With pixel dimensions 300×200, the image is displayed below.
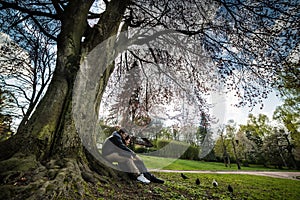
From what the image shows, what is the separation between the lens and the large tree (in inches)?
78.7

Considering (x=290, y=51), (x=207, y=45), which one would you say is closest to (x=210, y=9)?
(x=207, y=45)

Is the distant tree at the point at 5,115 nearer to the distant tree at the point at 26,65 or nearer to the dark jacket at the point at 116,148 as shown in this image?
the distant tree at the point at 26,65

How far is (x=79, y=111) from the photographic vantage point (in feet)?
9.29

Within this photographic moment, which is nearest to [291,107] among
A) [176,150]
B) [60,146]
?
[176,150]

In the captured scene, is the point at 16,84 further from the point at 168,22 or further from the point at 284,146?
the point at 284,146

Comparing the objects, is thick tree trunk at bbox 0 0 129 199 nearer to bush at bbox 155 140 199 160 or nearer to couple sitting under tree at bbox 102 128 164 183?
couple sitting under tree at bbox 102 128 164 183

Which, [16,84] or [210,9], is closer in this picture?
[210,9]

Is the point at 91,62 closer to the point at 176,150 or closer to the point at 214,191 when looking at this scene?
the point at 214,191

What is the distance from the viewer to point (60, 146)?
7.99 ft

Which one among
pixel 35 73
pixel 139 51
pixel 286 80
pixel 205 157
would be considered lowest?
pixel 205 157

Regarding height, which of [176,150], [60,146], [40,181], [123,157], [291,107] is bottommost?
[40,181]

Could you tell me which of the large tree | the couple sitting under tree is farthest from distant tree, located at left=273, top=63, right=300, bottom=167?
the couple sitting under tree

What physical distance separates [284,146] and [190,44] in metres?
32.8

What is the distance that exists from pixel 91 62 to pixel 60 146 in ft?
5.66
